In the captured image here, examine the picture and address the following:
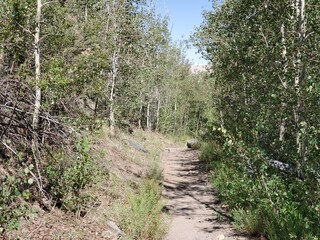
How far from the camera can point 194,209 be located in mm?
10914

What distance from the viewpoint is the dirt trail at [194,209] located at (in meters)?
8.67

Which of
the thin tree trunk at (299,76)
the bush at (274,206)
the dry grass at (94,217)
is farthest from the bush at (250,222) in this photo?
the dry grass at (94,217)

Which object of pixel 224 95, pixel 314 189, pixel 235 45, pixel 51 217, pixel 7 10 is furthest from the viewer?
pixel 224 95

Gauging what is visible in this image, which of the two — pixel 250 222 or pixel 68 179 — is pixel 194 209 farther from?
pixel 68 179

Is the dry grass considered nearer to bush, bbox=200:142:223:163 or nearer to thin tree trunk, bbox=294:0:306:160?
thin tree trunk, bbox=294:0:306:160

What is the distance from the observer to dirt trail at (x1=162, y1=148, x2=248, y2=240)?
8.67 metres

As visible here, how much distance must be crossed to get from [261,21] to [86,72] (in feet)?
24.6

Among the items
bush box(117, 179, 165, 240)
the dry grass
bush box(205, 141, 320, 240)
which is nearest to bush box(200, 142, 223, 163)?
the dry grass

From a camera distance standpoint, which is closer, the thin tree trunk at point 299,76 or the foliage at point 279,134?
the foliage at point 279,134

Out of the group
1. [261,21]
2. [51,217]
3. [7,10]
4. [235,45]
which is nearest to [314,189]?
[51,217]

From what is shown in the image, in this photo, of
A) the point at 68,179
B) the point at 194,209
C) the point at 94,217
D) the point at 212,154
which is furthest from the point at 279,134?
the point at 212,154

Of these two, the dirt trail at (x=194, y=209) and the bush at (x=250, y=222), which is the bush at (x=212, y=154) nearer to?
the dirt trail at (x=194, y=209)

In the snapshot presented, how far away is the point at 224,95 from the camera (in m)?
21.8

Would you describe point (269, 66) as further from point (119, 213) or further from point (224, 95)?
point (224, 95)
